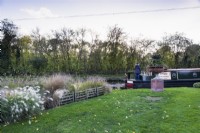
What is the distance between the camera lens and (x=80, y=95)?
10.8 metres

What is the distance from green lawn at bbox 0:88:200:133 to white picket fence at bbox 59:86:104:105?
93 cm

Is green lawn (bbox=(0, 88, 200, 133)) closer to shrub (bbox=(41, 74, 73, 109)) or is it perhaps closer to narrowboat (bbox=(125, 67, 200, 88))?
shrub (bbox=(41, 74, 73, 109))

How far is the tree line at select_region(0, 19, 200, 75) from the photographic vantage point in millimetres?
29875

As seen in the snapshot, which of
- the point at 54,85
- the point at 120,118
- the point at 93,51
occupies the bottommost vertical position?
the point at 120,118

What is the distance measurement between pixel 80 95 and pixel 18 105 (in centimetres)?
382

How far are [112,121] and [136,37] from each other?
24.3 meters

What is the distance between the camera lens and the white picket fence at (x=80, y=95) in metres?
9.91

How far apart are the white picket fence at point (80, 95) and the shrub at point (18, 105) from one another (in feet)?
6.37

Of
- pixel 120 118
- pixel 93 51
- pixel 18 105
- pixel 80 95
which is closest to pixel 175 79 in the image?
pixel 80 95

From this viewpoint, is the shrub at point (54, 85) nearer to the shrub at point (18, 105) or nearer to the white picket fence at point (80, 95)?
the white picket fence at point (80, 95)

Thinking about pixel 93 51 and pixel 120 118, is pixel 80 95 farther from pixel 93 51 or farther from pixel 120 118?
pixel 93 51

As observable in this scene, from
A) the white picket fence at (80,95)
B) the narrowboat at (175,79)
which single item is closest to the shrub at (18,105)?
the white picket fence at (80,95)

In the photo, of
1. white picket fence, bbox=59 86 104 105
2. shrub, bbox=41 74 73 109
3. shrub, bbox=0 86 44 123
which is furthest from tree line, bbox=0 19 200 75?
shrub, bbox=0 86 44 123

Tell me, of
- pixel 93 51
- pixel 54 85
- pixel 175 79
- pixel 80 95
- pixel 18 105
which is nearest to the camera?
pixel 18 105
